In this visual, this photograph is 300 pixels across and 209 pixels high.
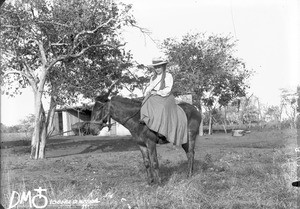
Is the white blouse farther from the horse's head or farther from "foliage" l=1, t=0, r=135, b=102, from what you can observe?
"foliage" l=1, t=0, r=135, b=102

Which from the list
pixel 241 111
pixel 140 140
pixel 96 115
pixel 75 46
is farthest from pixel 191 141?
pixel 241 111

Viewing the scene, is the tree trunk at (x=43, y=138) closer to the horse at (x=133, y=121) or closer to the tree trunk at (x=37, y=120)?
the tree trunk at (x=37, y=120)

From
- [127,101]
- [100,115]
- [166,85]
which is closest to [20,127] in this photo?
[100,115]

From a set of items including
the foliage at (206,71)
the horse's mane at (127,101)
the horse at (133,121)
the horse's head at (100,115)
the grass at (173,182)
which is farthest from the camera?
the foliage at (206,71)

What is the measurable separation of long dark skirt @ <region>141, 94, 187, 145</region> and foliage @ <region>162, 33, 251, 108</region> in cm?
251

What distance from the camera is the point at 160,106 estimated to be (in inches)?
219

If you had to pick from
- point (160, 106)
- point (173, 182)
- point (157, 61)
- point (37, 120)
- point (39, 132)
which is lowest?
point (173, 182)

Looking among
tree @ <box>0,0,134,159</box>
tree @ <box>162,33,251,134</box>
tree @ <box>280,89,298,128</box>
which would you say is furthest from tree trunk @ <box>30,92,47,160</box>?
tree @ <box>280,89,298,128</box>

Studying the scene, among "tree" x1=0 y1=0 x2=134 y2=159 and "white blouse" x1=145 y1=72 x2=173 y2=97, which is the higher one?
"tree" x1=0 y1=0 x2=134 y2=159

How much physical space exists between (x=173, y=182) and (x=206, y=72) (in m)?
3.59

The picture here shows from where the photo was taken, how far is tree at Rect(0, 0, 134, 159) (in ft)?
30.2

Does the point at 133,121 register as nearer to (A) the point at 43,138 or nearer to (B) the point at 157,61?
(B) the point at 157,61

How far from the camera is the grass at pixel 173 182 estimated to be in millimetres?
4211

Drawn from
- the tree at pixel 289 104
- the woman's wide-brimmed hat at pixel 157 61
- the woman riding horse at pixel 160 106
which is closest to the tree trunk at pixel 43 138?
the woman riding horse at pixel 160 106
